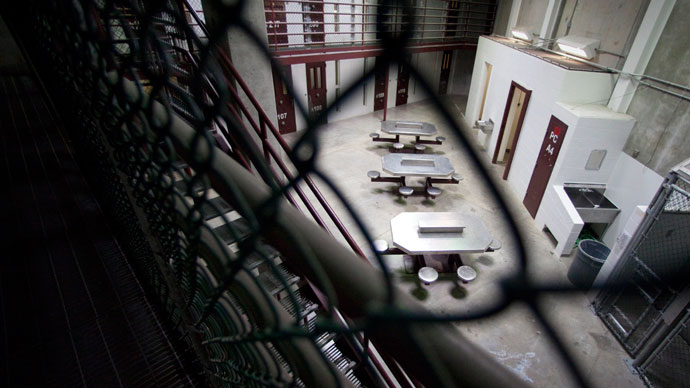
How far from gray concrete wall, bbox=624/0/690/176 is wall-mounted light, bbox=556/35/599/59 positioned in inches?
43.9

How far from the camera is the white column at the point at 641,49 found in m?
3.99

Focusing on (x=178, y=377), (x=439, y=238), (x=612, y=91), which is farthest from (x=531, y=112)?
(x=178, y=377)

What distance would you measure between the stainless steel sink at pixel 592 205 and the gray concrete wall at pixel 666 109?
0.70 m

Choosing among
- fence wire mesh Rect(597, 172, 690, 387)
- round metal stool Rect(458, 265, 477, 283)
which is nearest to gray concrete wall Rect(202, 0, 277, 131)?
round metal stool Rect(458, 265, 477, 283)

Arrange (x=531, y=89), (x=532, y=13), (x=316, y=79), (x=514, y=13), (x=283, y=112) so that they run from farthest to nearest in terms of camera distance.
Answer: (x=316, y=79) → (x=283, y=112) → (x=514, y=13) → (x=532, y=13) → (x=531, y=89)

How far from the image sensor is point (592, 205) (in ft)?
15.1

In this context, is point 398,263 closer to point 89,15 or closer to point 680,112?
point 680,112

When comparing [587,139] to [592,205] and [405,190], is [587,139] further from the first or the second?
[405,190]

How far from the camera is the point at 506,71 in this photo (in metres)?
6.74

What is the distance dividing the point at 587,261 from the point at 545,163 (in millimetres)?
1708

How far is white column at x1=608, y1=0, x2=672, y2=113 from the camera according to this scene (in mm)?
3986

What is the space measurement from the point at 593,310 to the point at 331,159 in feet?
16.9

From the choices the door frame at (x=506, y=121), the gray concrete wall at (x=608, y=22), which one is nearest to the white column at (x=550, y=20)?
the gray concrete wall at (x=608, y=22)

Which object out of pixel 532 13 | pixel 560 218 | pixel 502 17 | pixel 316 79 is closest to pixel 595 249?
pixel 560 218
